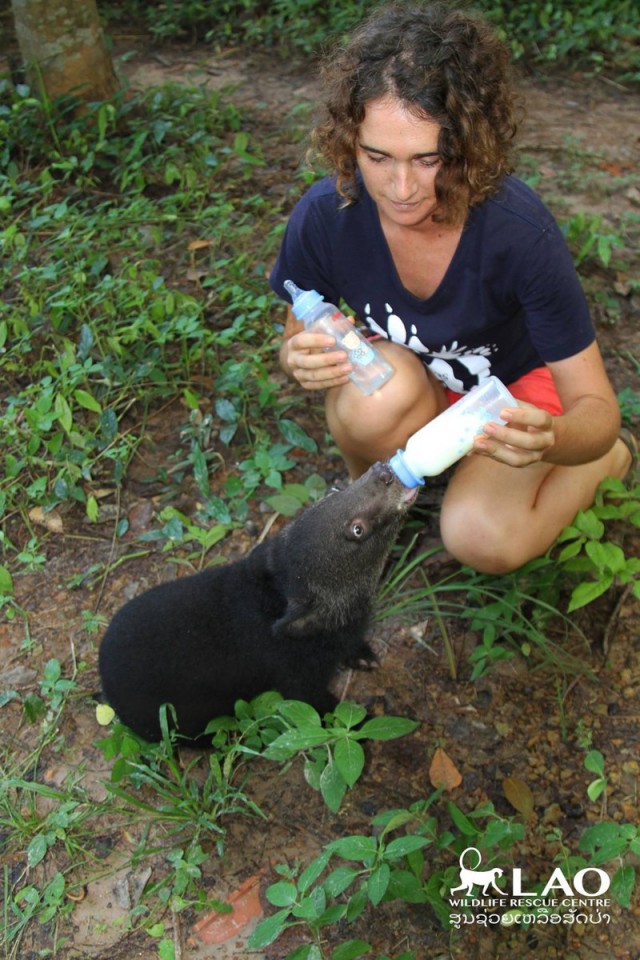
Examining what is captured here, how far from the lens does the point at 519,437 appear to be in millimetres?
2070

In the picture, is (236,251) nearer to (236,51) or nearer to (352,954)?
(236,51)

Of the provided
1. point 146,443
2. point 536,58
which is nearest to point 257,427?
point 146,443

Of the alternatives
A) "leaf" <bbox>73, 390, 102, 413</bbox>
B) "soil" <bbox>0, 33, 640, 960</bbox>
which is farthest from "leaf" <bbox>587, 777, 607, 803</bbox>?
"leaf" <bbox>73, 390, 102, 413</bbox>

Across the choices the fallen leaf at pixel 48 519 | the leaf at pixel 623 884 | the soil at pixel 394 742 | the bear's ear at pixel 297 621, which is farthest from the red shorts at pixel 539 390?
the fallen leaf at pixel 48 519

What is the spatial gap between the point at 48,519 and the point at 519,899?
2128 mm

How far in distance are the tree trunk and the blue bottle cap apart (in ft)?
12.2

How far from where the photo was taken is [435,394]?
303 centimetres

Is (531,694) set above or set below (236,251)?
below

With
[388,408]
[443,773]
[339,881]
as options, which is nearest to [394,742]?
[443,773]

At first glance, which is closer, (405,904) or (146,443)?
(405,904)

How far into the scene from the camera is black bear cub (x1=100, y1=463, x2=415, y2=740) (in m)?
2.50

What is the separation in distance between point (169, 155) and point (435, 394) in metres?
2.70

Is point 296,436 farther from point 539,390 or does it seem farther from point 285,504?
point 539,390

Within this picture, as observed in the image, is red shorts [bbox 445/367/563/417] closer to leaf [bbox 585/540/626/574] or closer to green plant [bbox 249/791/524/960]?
leaf [bbox 585/540/626/574]
